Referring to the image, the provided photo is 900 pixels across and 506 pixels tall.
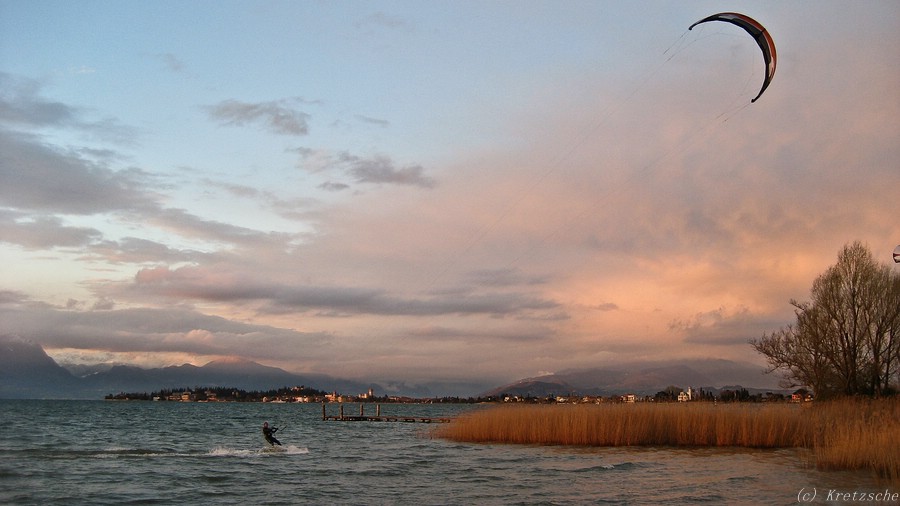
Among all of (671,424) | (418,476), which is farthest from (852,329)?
(418,476)

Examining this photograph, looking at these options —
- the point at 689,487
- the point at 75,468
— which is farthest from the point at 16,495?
the point at 689,487

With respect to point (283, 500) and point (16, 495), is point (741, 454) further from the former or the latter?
point (16, 495)

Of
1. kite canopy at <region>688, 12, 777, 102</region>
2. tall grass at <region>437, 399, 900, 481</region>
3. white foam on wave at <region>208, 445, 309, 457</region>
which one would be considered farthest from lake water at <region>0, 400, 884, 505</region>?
kite canopy at <region>688, 12, 777, 102</region>

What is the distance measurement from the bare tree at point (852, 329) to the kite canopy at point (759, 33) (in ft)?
71.4

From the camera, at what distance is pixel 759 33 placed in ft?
61.0

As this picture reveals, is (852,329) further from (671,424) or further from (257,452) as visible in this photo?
(257,452)

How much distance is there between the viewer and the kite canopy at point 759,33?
60.1 feet

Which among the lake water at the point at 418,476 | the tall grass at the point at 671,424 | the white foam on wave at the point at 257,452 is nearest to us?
the lake water at the point at 418,476

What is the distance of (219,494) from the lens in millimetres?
19188

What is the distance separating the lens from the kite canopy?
721 inches

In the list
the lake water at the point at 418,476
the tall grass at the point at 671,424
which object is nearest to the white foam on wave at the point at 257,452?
the lake water at the point at 418,476

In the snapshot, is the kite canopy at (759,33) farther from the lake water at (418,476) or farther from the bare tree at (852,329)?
the bare tree at (852,329)

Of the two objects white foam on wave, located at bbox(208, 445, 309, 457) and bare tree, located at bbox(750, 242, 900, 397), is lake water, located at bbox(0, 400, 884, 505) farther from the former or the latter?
bare tree, located at bbox(750, 242, 900, 397)

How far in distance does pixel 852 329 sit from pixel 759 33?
2327cm
